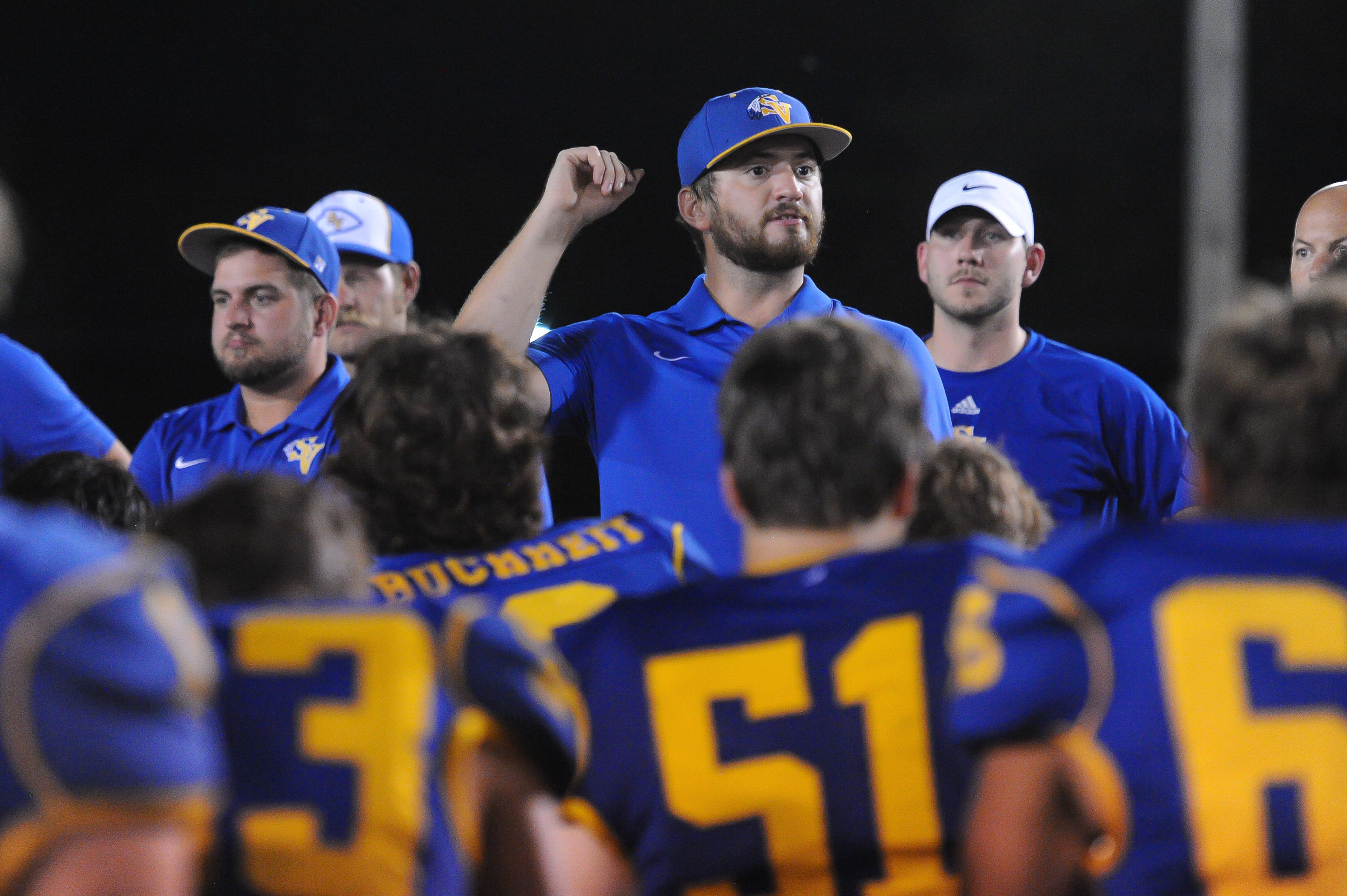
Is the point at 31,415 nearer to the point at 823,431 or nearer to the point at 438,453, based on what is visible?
the point at 438,453

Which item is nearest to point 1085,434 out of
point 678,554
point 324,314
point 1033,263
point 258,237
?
point 1033,263

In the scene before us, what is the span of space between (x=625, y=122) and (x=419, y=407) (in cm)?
513

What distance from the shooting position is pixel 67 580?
1021 mm

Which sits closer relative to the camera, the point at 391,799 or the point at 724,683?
the point at 391,799

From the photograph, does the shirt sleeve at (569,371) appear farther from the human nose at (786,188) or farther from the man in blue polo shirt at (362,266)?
the man in blue polo shirt at (362,266)

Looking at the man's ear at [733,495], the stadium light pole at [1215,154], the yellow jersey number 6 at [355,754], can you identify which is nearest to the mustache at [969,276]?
the stadium light pole at [1215,154]

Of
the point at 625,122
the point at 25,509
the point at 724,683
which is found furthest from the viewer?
the point at 625,122

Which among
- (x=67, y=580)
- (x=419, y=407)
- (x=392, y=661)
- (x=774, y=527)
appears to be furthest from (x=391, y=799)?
(x=419, y=407)

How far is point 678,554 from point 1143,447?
→ 2.21 m

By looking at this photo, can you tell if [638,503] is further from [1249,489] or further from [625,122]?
[625,122]

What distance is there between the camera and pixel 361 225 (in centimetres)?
486

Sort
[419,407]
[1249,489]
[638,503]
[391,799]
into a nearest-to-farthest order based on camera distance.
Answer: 1. [391,799]
2. [1249,489]
3. [419,407]
4. [638,503]

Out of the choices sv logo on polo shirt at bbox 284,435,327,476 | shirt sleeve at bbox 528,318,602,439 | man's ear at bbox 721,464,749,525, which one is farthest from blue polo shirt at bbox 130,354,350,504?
man's ear at bbox 721,464,749,525

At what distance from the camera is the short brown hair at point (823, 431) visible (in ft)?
4.99
